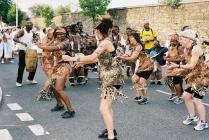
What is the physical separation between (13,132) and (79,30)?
→ 7.26 m

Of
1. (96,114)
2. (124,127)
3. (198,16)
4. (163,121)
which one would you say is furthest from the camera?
(198,16)

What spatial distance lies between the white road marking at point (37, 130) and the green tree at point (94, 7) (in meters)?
32.3

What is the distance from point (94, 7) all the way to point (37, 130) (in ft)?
109

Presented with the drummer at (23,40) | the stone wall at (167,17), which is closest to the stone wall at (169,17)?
the stone wall at (167,17)

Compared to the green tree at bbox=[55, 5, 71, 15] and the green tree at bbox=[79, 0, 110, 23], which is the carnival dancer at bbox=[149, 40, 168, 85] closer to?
the green tree at bbox=[79, 0, 110, 23]

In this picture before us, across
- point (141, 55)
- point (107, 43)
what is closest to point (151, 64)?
point (141, 55)

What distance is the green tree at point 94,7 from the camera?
4005 centimetres

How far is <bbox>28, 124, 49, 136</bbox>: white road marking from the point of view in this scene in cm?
738

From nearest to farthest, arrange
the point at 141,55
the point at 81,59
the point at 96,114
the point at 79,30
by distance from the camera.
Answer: the point at 81,59
the point at 96,114
the point at 141,55
the point at 79,30

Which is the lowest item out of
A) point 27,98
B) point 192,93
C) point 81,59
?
point 27,98

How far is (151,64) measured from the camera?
410 inches

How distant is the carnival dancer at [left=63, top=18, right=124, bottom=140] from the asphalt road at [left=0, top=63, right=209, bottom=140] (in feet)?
1.66

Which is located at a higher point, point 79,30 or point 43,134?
point 79,30

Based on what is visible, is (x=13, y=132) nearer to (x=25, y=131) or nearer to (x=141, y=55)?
(x=25, y=131)
